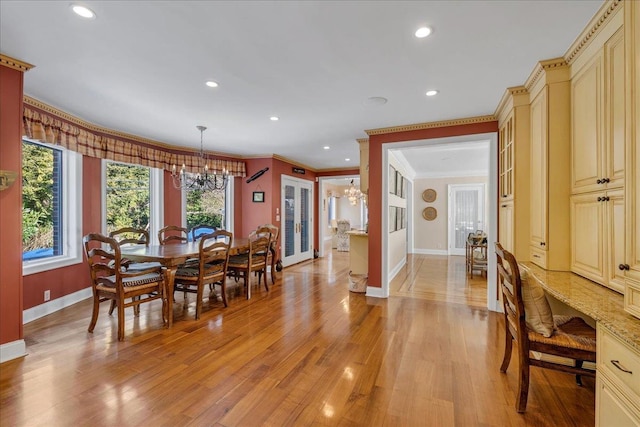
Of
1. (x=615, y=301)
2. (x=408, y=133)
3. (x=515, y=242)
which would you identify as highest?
(x=408, y=133)

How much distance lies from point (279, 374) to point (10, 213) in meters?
2.62

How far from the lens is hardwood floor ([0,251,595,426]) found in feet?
5.77

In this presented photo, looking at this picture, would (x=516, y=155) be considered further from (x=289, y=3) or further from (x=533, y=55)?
(x=289, y=3)

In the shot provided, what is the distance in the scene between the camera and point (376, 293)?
4.30 meters

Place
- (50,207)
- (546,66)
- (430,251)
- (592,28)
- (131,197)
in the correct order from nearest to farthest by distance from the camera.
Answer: (592,28) < (546,66) < (50,207) < (131,197) < (430,251)

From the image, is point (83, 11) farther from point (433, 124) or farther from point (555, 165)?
point (433, 124)

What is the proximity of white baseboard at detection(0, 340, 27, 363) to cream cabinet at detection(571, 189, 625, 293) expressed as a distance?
14.2ft

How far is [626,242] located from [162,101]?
393 cm

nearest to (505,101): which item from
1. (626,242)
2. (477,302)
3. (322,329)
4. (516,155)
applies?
(516,155)

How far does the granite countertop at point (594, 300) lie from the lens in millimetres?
A: 1178

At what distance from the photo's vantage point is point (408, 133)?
413 cm

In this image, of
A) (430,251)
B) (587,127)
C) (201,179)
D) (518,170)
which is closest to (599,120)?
(587,127)

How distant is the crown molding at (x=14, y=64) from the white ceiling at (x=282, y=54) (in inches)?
3.5

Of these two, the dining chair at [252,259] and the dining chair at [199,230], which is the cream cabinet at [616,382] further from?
the dining chair at [199,230]
